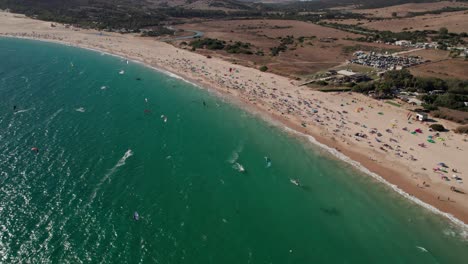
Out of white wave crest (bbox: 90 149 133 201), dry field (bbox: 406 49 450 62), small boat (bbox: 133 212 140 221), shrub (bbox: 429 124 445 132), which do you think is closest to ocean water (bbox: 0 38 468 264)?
white wave crest (bbox: 90 149 133 201)

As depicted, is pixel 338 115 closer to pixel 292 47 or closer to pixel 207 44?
pixel 292 47

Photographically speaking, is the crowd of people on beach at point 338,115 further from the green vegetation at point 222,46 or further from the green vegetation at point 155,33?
the green vegetation at point 155,33

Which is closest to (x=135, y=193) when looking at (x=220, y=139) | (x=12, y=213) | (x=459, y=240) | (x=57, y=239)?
(x=57, y=239)

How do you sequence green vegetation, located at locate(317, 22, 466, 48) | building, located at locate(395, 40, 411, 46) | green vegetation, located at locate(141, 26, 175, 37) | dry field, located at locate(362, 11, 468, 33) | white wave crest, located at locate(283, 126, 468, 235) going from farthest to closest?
dry field, located at locate(362, 11, 468, 33) < green vegetation, located at locate(141, 26, 175, 37) < green vegetation, located at locate(317, 22, 466, 48) < building, located at locate(395, 40, 411, 46) < white wave crest, located at locate(283, 126, 468, 235)

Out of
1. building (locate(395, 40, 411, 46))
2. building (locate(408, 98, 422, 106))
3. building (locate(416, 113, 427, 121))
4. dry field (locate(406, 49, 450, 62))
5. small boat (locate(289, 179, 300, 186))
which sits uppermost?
building (locate(395, 40, 411, 46))

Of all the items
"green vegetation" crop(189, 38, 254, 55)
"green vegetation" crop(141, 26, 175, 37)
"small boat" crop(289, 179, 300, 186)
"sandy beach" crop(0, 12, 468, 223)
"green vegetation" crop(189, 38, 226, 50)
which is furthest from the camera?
"green vegetation" crop(141, 26, 175, 37)

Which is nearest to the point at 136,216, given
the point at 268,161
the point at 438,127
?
the point at 268,161

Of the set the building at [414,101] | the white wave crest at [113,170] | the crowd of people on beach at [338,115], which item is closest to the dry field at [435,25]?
the building at [414,101]

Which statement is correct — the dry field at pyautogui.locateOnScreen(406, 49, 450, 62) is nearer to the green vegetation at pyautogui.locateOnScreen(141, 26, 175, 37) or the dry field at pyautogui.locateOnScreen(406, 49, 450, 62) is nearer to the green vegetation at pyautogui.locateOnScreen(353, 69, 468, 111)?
the green vegetation at pyautogui.locateOnScreen(353, 69, 468, 111)
